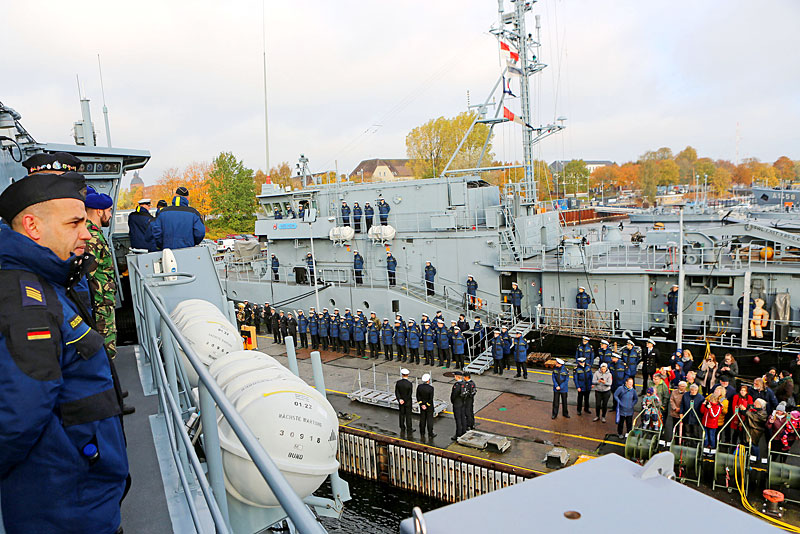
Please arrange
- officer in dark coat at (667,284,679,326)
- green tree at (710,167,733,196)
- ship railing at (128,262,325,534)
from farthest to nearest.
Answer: green tree at (710,167,733,196), officer in dark coat at (667,284,679,326), ship railing at (128,262,325,534)

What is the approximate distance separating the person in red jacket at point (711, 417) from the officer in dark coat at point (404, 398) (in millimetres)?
5729

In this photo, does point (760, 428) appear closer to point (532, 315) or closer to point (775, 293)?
point (775, 293)

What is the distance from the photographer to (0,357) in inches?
62.4

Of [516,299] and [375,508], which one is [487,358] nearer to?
[516,299]

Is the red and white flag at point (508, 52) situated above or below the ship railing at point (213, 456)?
above

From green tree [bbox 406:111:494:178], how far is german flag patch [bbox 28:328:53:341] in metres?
42.5

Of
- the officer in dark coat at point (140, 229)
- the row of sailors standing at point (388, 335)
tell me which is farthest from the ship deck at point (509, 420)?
the officer in dark coat at point (140, 229)

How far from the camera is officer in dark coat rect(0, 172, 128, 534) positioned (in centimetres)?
163

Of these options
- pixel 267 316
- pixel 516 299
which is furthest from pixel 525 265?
pixel 267 316

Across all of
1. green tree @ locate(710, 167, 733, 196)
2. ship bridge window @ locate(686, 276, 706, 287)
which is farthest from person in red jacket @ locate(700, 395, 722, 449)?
green tree @ locate(710, 167, 733, 196)

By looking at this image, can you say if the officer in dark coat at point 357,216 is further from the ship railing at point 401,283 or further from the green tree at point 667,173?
the green tree at point 667,173

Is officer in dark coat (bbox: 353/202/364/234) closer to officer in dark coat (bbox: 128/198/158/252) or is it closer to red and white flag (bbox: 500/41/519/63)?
red and white flag (bbox: 500/41/519/63)

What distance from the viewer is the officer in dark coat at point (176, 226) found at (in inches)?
254

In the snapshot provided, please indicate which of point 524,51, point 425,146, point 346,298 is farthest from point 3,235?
point 425,146
